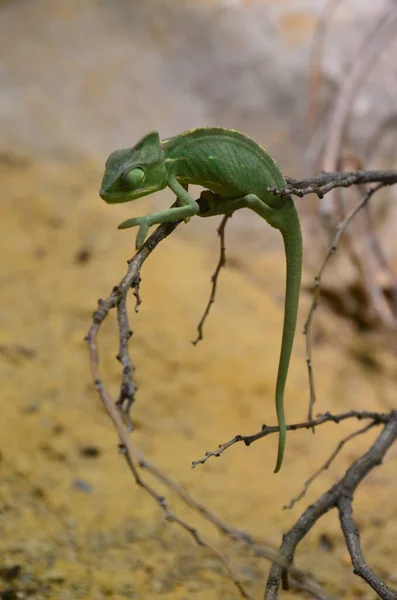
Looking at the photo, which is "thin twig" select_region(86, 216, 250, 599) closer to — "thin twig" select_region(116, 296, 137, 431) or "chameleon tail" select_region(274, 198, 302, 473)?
"thin twig" select_region(116, 296, 137, 431)

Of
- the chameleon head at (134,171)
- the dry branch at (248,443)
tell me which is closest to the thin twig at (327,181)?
the dry branch at (248,443)

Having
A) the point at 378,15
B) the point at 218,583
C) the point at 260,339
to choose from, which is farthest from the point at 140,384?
the point at 378,15

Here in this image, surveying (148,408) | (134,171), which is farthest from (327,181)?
(148,408)

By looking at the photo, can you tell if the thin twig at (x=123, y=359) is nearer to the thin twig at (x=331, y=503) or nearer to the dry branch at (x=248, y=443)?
Result: the dry branch at (x=248, y=443)

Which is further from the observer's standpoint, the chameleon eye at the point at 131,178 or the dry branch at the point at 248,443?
the chameleon eye at the point at 131,178

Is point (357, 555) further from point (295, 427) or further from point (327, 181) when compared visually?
point (327, 181)

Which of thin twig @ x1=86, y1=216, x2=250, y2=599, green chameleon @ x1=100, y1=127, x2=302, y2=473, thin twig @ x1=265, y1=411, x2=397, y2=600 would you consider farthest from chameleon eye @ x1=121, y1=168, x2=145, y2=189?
thin twig @ x1=265, y1=411, x2=397, y2=600
